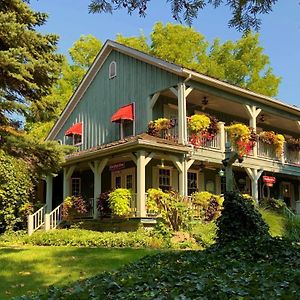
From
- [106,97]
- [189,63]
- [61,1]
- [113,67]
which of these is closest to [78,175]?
[106,97]

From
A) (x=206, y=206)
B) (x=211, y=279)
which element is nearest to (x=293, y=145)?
(x=206, y=206)

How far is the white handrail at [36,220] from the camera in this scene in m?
19.0

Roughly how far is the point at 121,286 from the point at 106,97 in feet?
56.3

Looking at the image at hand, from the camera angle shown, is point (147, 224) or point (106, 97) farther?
point (106, 97)

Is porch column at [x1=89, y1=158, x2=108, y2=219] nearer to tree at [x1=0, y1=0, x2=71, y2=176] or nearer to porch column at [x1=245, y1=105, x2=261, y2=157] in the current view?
tree at [x1=0, y1=0, x2=71, y2=176]

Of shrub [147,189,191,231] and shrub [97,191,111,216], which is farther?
shrub [97,191,111,216]

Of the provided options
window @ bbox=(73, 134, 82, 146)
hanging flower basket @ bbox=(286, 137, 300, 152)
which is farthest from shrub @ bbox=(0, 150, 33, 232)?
hanging flower basket @ bbox=(286, 137, 300, 152)

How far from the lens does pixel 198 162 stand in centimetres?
1959

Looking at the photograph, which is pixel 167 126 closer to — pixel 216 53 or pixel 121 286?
pixel 121 286

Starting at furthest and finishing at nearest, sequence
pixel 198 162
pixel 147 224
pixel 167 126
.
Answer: pixel 198 162 < pixel 167 126 < pixel 147 224

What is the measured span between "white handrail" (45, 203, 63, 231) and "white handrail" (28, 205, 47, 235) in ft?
1.91

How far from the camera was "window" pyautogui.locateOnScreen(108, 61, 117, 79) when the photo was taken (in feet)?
71.1

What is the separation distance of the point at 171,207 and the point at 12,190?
7.79 metres

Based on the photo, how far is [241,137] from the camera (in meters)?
19.3
